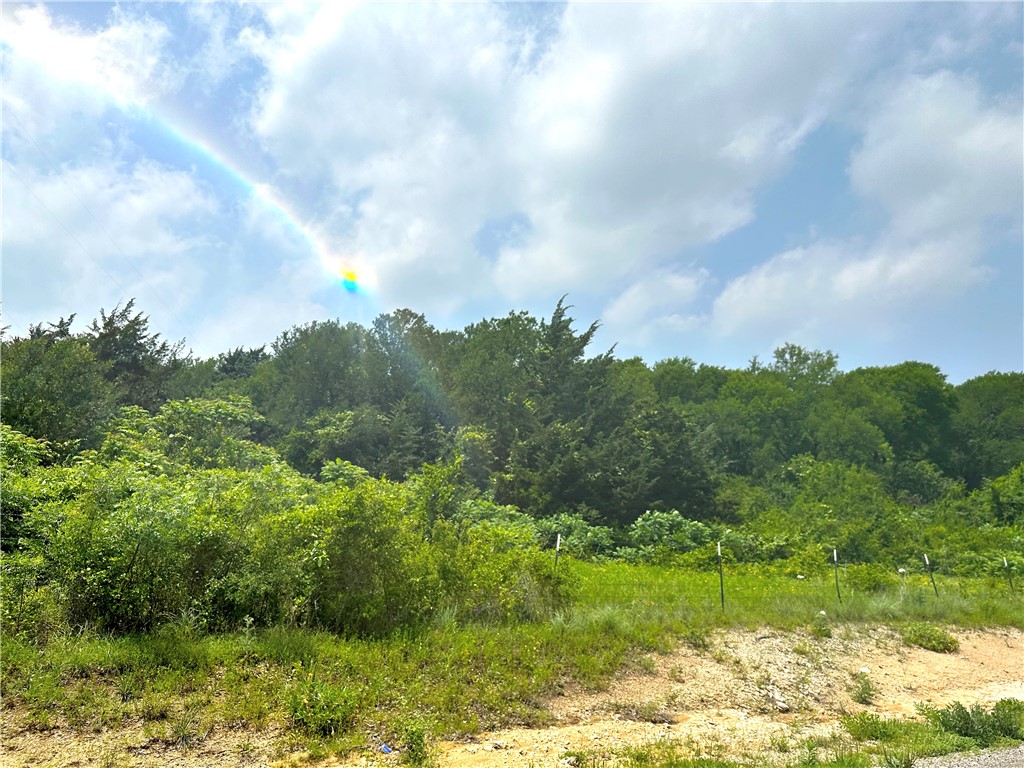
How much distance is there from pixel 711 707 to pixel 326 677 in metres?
4.93

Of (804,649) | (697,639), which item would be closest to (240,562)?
(697,639)

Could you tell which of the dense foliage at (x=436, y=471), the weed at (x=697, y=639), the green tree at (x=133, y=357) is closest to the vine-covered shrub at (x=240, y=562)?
the dense foliage at (x=436, y=471)

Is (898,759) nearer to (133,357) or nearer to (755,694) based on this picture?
(755,694)

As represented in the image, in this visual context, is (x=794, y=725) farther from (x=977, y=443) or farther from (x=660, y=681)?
(x=977, y=443)

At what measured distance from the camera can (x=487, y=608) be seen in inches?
391

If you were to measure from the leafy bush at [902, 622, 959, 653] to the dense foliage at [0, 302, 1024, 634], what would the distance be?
13.9ft

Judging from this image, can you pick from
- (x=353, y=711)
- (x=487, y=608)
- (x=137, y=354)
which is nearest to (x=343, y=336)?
(x=137, y=354)

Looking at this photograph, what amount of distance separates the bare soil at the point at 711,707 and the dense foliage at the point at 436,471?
7.13ft

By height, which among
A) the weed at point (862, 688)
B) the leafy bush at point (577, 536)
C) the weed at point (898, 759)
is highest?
the leafy bush at point (577, 536)

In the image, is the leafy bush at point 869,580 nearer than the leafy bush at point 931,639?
No

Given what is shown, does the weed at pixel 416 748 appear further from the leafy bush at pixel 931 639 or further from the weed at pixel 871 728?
the leafy bush at pixel 931 639

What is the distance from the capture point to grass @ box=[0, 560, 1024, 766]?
6.11 meters

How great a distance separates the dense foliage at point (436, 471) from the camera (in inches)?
316

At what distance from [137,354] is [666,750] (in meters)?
36.2
